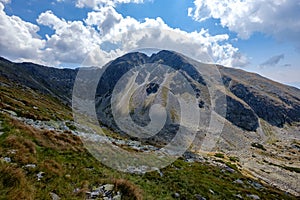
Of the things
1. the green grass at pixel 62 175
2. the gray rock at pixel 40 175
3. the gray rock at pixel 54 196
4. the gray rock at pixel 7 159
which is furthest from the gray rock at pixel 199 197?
the gray rock at pixel 7 159

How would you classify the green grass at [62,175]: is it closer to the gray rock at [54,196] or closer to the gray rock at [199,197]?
the gray rock at [54,196]

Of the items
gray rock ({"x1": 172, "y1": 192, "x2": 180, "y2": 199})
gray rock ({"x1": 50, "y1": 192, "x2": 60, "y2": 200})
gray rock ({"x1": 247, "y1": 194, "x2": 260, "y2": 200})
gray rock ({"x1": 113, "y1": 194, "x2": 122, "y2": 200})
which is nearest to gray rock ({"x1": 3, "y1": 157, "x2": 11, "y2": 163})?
gray rock ({"x1": 50, "y1": 192, "x2": 60, "y2": 200})

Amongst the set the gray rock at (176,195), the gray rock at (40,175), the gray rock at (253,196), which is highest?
the gray rock at (40,175)

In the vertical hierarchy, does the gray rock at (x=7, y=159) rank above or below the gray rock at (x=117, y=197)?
above

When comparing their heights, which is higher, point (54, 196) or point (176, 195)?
point (54, 196)

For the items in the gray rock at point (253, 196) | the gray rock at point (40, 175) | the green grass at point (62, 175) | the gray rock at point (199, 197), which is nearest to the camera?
the green grass at point (62, 175)

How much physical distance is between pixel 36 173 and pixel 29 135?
27.3 feet

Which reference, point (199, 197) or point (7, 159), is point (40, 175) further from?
point (199, 197)

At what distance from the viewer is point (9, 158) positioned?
13859 millimetres

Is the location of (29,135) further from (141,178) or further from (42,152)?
(141,178)

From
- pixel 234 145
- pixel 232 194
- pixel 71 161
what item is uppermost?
pixel 71 161

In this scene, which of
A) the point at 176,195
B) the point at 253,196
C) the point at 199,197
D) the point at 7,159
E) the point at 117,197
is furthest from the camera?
the point at 253,196

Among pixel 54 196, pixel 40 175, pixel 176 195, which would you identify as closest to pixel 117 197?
pixel 54 196

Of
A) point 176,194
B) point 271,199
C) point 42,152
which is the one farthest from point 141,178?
point 271,199
